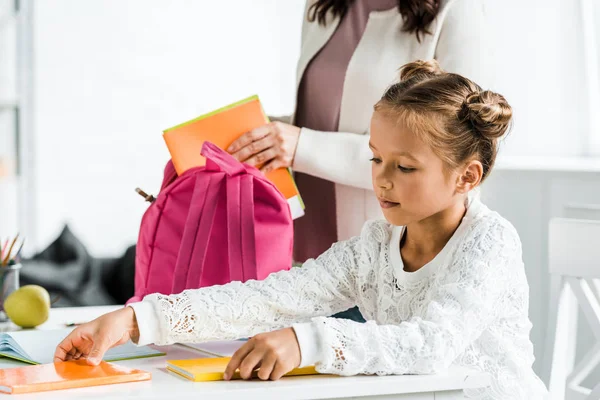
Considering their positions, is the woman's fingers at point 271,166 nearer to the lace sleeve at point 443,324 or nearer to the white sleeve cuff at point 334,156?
the white sleeve cuff at point 334,156

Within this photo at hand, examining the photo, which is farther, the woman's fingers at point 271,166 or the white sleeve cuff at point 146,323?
the woman's fingers at point 271,166

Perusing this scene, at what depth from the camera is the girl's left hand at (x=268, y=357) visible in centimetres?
93

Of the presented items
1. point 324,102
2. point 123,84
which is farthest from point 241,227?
point 123,84

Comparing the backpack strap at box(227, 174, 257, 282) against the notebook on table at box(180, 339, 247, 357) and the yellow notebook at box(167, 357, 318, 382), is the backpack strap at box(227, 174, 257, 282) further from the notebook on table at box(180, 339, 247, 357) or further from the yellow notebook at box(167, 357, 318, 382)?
the yellow notebook at box(167, 357, 318, 382)

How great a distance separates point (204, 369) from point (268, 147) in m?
0.55

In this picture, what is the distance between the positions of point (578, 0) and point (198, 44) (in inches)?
73.7

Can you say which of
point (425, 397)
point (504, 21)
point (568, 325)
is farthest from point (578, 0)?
point (425, 397)

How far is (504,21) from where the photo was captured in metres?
2.92

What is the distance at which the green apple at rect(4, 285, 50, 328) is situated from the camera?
1.44 m

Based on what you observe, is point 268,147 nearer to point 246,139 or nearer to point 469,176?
Result: point 246,139

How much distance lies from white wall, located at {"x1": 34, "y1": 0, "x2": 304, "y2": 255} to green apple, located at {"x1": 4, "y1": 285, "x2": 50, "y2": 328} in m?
2.53

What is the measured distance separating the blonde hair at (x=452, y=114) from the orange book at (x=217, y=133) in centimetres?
35

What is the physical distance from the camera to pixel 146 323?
3.62ft

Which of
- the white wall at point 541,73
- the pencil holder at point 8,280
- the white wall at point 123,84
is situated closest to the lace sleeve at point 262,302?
the pencil holder at point 8,280
